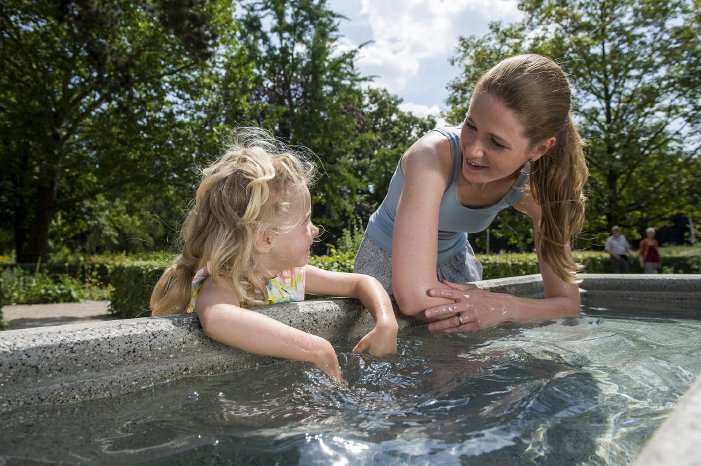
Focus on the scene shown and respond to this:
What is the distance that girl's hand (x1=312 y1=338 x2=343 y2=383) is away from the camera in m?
1.71

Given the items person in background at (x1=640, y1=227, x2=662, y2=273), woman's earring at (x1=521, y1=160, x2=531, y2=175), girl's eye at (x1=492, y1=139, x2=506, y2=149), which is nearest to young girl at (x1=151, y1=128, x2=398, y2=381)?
girl's eye at (x1=492, y1=139, x2=506, y2=149)

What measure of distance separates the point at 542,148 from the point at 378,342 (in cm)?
115

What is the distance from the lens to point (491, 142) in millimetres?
2199

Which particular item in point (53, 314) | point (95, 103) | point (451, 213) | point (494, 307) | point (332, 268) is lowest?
point (53, 314)

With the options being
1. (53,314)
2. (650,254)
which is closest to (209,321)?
(53,314)

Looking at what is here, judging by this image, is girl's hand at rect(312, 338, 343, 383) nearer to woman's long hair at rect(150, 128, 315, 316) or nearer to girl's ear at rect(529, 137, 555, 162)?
woman's long hair at rect(150, 128, 315, 316)

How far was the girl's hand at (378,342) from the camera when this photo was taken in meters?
1.99

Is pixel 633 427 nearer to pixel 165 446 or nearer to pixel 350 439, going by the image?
pixel 350 439

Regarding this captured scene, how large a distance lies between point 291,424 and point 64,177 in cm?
1741

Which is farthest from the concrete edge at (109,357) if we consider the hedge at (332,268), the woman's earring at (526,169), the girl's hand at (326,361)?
the hedge at (332,268)

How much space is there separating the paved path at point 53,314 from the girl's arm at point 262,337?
8.36 meters

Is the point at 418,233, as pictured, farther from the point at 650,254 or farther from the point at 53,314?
the point at 650,254

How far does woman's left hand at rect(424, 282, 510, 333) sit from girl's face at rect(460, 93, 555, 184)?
497 millimetres

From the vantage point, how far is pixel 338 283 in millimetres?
2396
